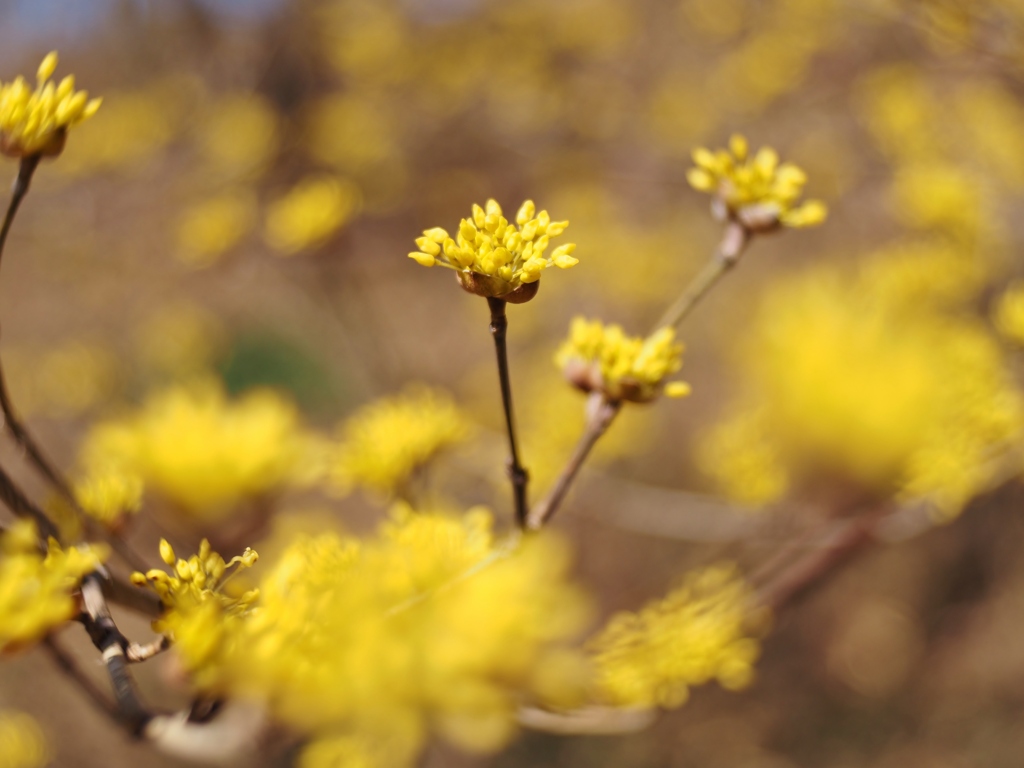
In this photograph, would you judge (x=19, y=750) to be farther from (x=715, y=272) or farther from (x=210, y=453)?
(x=715, y=272)

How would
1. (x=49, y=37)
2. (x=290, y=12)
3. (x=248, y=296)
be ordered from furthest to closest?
Result: (x=49, y=37)
(x=248, y=296)
(x=290, y=12)

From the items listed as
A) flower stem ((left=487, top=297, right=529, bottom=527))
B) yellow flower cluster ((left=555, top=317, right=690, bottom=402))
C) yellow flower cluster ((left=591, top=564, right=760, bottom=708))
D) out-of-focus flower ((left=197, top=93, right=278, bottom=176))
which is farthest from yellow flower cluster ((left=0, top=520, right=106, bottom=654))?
out-of-focus flower ((left=197, top=93, right=278, bottom=176))

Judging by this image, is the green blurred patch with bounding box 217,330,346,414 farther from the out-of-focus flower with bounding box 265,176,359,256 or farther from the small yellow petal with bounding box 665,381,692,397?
the small yellow petal with bounding box 665,381,692,397

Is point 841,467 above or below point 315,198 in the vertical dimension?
below

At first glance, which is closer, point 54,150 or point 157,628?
point 157,628

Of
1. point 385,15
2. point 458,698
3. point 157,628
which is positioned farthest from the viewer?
point 385,15

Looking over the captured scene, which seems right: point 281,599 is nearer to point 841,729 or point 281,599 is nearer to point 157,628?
point 157,628

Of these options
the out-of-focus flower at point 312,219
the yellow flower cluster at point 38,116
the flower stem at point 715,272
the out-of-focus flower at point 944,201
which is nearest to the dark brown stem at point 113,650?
the yellow flower cluster at point 38,116

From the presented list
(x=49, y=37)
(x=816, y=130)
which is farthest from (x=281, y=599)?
(x=49, y=37)
